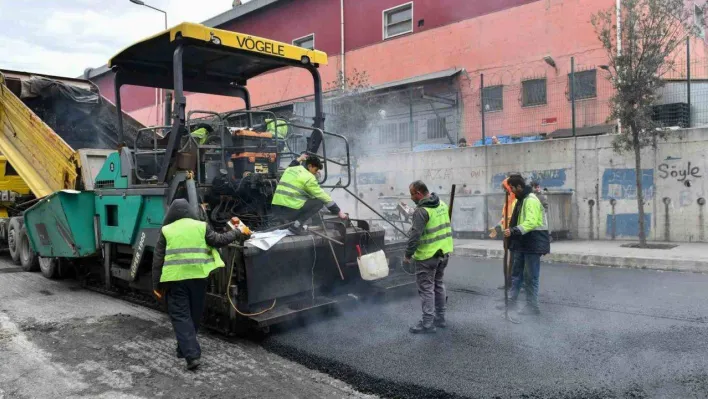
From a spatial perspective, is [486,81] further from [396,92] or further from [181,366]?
[181,366]

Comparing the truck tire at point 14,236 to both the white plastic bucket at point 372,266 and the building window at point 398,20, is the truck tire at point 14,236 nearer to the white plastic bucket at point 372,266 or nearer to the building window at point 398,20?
the white plastic bucket at point 372,266

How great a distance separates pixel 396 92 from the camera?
16.4 meters

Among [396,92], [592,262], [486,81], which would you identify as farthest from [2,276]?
[486,81]

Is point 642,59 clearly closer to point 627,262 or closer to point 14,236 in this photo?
point 627,262

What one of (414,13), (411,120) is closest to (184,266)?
(411,120)

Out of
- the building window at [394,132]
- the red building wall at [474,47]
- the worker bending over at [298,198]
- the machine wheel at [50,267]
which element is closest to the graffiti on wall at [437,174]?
the red building wall at [474,47]

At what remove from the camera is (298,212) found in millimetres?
5254

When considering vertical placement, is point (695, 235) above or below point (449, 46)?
below

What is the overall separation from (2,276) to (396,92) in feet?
37.7

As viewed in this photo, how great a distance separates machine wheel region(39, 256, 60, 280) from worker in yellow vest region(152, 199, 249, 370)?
446cm

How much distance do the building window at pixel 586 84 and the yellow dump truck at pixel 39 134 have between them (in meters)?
10.4

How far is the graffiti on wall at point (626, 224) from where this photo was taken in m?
10.7

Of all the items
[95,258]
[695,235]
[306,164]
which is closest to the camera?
[306,164]

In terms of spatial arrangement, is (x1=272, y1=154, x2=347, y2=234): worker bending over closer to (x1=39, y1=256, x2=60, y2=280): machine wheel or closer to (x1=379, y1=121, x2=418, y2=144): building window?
(x1=39, y1=256, x2=60, y2=280): machine wheel
